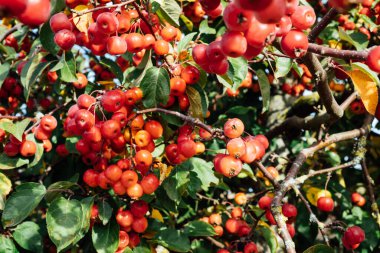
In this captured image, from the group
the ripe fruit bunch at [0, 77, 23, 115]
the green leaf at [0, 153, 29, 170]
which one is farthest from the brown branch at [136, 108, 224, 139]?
the ripe fruit bunch at [0, 77, 23, 115]

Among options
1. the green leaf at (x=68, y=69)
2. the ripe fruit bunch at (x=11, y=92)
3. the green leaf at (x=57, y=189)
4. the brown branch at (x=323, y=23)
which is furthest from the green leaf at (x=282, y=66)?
the ripe fruit bunch at (x=11, y=92)

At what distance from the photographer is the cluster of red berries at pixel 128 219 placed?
231 cm

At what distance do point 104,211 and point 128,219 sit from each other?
0.44ft

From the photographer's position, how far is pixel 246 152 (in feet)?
6.07

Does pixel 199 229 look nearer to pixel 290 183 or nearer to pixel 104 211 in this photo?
pixel 104 211

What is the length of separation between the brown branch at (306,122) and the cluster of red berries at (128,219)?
3.94 ft

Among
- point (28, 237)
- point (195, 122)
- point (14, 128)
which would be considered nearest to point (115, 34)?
point (195, 122)

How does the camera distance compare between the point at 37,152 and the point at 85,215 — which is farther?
the point at 37,152

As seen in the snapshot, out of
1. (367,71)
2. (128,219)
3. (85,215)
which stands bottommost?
(128,219)

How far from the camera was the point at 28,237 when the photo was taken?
99.7 inches

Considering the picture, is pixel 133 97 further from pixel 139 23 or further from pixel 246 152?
pixel 246 152

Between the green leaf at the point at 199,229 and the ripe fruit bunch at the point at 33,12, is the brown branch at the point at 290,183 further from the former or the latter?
the ripe fruit bunch at the point at 33,12

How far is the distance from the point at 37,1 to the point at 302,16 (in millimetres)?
867

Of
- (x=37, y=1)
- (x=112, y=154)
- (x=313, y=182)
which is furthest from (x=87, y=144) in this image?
(x=313, y=182)
